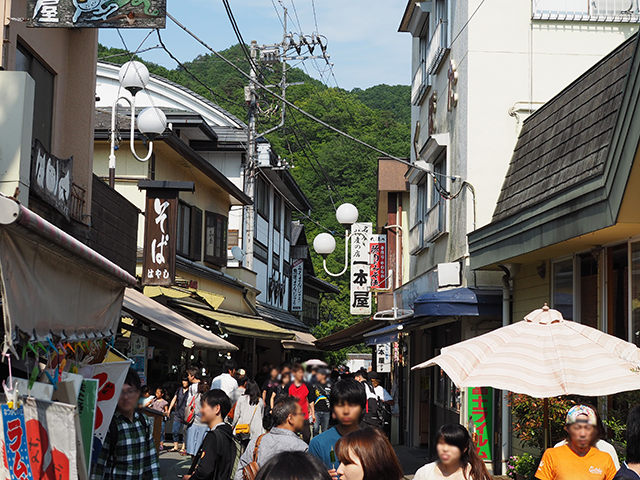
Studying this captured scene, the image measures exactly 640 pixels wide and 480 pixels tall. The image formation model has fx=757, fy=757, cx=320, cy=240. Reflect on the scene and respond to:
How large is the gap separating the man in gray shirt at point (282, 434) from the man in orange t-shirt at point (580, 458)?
1.94 meters

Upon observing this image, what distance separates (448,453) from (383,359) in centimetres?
2042

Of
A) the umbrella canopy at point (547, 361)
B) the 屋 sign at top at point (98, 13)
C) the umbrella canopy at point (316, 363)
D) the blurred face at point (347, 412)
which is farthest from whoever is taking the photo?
the umbrella canopy at point (316, 363)

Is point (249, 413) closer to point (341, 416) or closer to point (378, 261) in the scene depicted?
point (341, 416)

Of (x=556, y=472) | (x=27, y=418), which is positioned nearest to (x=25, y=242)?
(x=27, y=418)

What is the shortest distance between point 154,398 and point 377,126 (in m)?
33.6

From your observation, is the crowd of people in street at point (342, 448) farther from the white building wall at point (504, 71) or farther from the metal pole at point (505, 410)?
the white building wall at point (504, 71)

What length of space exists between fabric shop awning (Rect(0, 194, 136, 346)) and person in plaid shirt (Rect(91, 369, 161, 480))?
→ 0.68 m

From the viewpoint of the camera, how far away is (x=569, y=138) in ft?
34.8

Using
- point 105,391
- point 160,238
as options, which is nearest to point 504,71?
point 160,238

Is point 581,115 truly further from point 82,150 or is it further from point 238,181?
point 238,181

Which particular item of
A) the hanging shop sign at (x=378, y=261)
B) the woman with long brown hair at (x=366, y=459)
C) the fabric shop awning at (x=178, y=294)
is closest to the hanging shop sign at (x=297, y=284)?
the hanging shop sign at (x=378, y=261)

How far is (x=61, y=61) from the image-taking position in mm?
10922

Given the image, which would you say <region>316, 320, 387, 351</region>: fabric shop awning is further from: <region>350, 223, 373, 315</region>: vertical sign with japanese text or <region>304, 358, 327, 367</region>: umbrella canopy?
Result: <region>304, 358, 327, 367</region>: umbrella canopy

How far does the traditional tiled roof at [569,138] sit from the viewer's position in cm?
932
